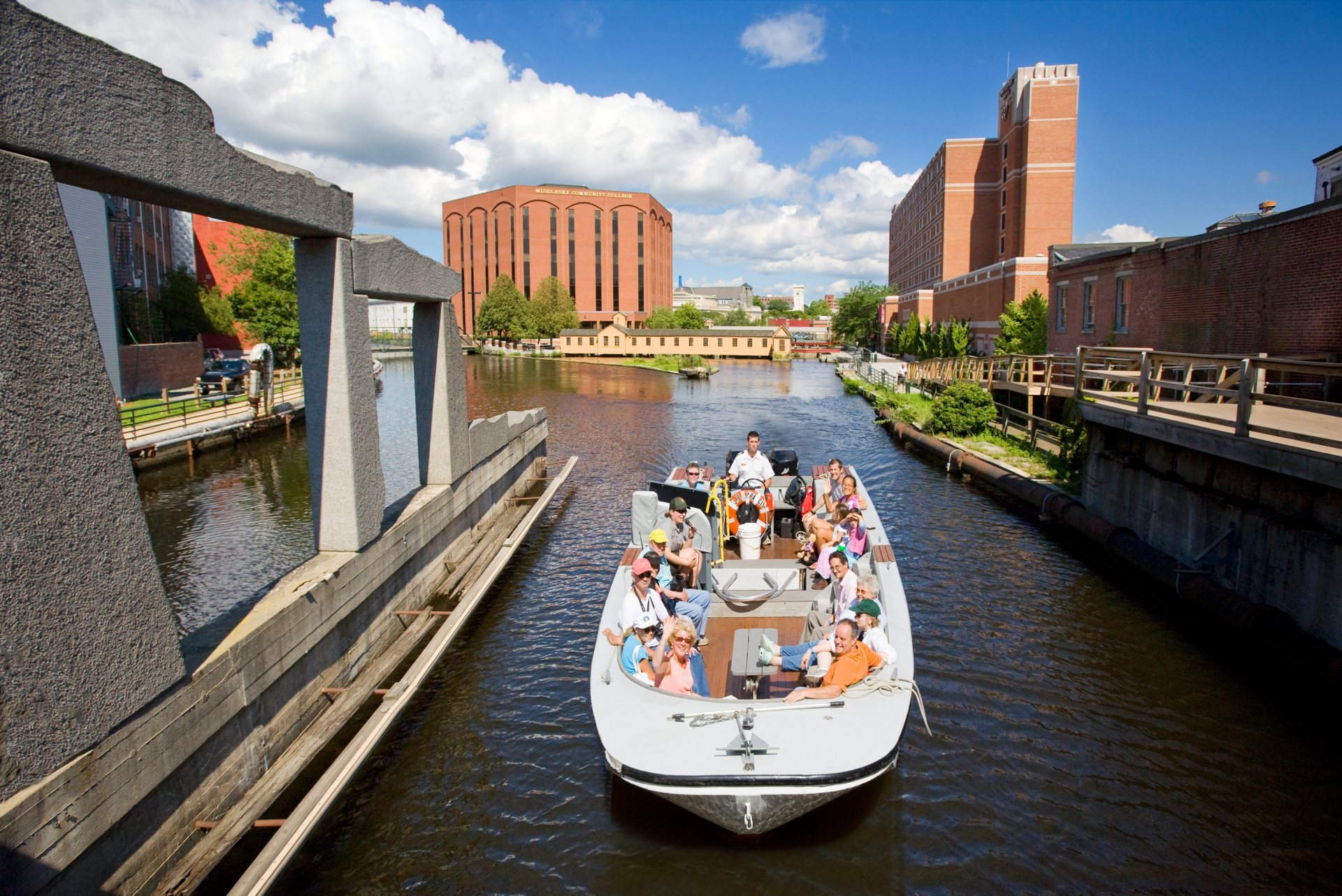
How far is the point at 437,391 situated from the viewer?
12.1 meters

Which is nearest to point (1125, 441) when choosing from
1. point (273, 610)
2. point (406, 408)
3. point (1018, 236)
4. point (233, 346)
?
point (273, 610)

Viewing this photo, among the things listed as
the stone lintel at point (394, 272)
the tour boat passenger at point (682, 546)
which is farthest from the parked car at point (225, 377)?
the tour boat passenger at point (682, 546)

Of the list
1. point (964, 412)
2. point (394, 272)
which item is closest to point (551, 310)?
point (964, 412)

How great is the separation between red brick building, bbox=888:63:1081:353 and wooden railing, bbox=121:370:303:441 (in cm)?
3357

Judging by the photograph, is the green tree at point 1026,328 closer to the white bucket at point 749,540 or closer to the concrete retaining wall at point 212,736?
the white bucket at point 749,540

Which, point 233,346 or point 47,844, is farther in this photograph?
point 233,346

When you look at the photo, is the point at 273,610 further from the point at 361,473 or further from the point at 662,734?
the point at 662,734

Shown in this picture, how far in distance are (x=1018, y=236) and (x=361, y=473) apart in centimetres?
5601

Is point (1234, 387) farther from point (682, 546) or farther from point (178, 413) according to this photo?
point (178, 413)

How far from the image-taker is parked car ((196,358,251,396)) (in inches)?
1314

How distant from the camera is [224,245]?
53.6m

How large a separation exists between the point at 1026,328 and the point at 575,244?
74142 millimetres

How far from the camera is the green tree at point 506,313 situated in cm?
9025

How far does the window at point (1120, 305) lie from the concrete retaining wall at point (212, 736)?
2129 centimetres
